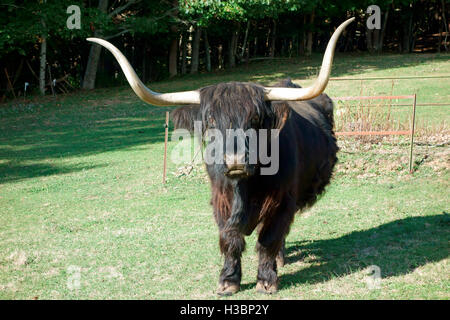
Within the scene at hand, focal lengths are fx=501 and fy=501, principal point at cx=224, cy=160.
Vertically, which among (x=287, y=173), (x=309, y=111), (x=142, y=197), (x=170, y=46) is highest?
(x=170, y=46)

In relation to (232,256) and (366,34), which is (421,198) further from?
(366,34)

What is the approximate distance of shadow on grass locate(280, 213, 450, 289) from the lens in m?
5.42

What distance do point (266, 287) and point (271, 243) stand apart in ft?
1.42

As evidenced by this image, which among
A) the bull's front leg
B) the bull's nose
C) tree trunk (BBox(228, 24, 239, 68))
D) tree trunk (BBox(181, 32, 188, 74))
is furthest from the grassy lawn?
tree trunk (BBox(228, 24, 239, 68))

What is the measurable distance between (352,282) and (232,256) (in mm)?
1238

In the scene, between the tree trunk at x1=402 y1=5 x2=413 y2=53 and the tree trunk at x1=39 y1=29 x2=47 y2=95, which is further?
the tree trunk at x1=402 y1=5 x2=413 y2=53

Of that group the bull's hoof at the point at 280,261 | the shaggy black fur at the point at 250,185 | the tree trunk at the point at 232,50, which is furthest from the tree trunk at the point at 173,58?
the shaggy black fur at the point at 250,185

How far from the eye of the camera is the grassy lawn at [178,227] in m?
5.17

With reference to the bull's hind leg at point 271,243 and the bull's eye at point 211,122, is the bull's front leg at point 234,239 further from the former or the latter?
the bull's eye at point 211,122

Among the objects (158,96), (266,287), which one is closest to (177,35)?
(158,96)

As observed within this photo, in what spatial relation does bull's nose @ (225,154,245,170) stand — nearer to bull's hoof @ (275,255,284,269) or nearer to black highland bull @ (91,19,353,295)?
black highland bull @ (91,19,353,295)

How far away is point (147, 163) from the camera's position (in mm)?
11867

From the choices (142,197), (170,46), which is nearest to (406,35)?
(170,46)

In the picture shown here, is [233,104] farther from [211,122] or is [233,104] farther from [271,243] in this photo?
[271,243]
